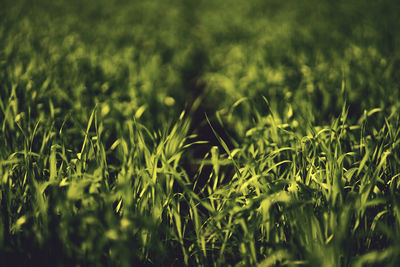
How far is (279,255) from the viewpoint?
2.75 ft

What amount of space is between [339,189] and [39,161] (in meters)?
1.16

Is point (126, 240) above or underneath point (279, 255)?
above

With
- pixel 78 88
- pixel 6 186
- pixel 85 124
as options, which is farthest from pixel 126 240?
pixel 78 88

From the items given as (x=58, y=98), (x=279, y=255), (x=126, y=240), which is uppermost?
(x=58, y=98)

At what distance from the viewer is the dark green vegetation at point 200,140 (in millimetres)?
926

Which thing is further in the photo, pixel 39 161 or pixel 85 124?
pixel 85 124

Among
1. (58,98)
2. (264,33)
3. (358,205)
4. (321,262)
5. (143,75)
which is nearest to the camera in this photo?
(321,262)

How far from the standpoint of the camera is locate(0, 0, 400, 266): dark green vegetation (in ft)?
3.04

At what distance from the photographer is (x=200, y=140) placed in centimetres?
209

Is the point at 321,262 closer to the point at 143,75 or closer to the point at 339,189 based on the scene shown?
the point at 339,189

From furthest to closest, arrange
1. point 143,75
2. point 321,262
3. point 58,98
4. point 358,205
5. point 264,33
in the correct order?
point 264,33, point 143,75, point 58,98, point 358,205, point 321,262

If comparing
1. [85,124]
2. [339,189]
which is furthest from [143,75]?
[339,189]

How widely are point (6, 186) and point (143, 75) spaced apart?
1534 millimetres

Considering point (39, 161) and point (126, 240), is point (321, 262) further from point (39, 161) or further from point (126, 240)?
point (39, 161)
